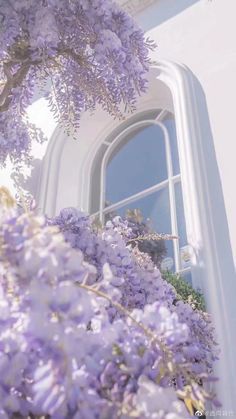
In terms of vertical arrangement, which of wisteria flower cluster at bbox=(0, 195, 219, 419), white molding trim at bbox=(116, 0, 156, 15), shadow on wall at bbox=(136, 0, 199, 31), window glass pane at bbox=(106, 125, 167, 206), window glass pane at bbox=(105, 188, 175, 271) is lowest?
wisteria flower cluster at bbox=(0, 195, 219, 419)

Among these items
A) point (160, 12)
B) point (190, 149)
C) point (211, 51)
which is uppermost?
point (160, 12)

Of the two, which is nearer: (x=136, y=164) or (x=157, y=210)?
(x=157, y=210)

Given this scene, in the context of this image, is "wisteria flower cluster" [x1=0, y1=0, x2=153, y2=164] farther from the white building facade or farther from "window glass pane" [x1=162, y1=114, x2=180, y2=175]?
"window glass pane" [x1=162, y1=114, x2=180, y2=175]

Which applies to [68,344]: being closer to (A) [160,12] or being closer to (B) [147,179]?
(B) [147,179]

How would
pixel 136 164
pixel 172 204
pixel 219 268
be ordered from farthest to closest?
pixel 136 164 → pixel 172 204 → pixel 219 268

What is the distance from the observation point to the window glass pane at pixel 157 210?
4.73m

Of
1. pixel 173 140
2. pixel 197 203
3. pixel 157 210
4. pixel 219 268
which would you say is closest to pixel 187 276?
pixel 219 268

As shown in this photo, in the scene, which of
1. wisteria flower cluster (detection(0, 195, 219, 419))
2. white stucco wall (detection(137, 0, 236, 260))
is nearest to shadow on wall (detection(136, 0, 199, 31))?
white stucco wall (detection(137, 0, 236, 260))


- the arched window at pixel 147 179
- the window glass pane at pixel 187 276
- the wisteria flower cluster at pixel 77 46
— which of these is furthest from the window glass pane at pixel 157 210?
the wisteria flower cluster at pixel 77 46

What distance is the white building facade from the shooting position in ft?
12.0

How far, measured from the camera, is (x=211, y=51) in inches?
200

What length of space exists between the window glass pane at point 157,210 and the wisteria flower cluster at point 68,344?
3231mm

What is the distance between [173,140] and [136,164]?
58 centimetres

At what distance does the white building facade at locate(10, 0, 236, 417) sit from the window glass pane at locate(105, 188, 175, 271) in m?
0.06
